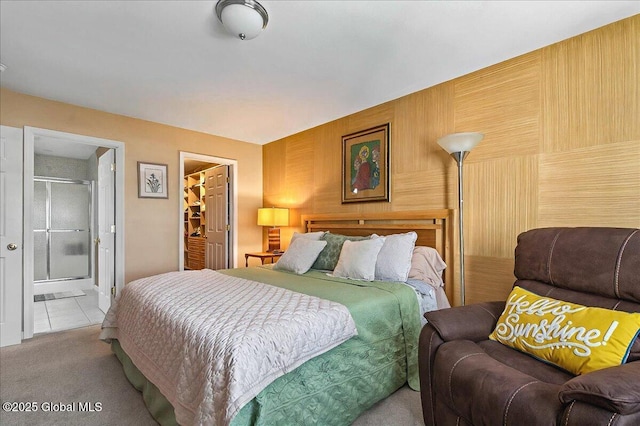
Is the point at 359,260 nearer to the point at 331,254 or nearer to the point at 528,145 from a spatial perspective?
the point at 331,254

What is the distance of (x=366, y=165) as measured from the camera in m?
3.50

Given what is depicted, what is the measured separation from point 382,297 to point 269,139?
11.0 ft

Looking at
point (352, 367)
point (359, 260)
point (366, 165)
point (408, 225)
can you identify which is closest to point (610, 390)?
point (352, 367)

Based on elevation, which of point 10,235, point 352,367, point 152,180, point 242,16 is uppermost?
point 242,16

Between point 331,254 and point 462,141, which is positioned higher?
point 462,141

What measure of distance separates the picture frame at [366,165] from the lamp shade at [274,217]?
991 mm

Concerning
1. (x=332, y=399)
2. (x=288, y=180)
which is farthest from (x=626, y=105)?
(x=288, y=180)

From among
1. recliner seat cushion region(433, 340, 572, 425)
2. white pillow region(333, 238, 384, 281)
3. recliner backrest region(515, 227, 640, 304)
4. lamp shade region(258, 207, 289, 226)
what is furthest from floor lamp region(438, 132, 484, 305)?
lamp shade region(258, 207, 289, 226)

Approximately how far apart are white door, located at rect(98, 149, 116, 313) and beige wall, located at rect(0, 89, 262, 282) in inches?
7.3

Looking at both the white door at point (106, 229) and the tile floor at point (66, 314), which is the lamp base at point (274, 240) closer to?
the white door at point (106, 229)

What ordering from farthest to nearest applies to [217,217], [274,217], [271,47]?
1. [217,217]
2. [274,217]
3. [271,47]

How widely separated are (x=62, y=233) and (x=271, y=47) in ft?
18.8

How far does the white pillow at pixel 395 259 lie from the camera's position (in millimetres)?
2484

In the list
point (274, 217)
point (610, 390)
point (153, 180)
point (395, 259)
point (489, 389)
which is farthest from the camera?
point (274, 217)
